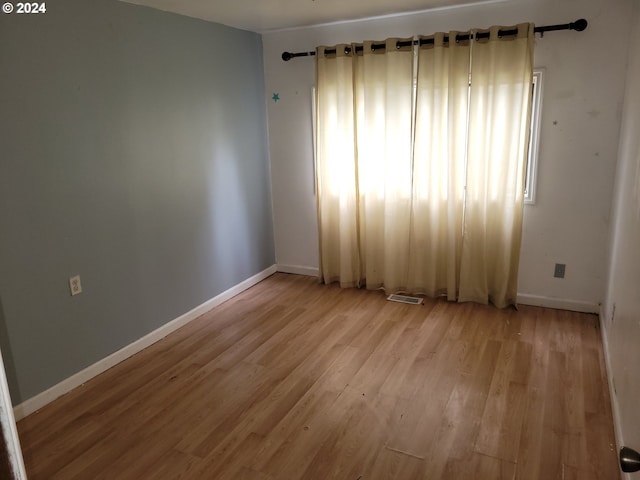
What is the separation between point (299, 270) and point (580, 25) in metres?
3.04

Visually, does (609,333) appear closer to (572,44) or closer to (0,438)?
(572,44)

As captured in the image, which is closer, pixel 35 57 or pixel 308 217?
pixel 35 57

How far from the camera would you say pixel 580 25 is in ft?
10.1

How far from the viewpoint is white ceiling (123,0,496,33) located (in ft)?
10.1

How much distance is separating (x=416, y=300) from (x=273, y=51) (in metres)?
2.58

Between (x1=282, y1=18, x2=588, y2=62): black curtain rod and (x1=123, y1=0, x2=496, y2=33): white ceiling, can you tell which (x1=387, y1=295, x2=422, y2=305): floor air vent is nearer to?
(x1=282, y1=18, x2=588, y2=62): black curtain rod

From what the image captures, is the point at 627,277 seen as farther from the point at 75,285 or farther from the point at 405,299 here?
the point at 75,285

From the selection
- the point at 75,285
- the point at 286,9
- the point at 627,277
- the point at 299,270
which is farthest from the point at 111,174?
the point at 627,277

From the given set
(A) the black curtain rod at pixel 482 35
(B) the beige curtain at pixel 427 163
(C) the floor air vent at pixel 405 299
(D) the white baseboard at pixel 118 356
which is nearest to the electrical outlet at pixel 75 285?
(D) the white baseboard at pixel 118 356

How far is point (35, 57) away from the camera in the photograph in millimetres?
2383

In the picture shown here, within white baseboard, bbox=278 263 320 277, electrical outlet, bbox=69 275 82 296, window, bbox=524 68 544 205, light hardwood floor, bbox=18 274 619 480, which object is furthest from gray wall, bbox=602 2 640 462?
electrical outlet, bbox=69 275 82 296

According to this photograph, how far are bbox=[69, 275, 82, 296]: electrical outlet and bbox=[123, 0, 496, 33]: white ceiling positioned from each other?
1.75 metres

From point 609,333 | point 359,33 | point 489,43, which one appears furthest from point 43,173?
point 609,333

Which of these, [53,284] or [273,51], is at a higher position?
[273,51]
